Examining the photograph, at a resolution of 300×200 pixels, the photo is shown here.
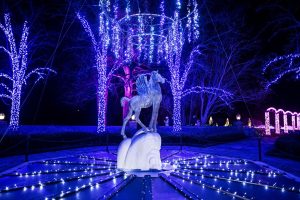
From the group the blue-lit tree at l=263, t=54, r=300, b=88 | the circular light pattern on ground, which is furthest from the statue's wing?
the blue-lit tree at l=263, t=54, r=300, b=88

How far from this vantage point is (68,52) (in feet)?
89.8

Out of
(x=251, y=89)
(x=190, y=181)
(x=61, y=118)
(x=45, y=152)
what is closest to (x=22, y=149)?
(x=45, y=152)

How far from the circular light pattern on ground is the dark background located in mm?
8907

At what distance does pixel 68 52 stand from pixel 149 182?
72.2 ft

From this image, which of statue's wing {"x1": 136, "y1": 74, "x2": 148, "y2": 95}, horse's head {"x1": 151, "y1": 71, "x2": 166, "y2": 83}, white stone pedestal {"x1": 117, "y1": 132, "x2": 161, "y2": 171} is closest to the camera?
white stone pedestal {"x1": 117, "y1": 132, "x2": 161, "y2": 171}

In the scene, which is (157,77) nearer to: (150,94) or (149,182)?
(150,94)

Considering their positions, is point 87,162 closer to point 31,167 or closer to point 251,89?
point 31,167

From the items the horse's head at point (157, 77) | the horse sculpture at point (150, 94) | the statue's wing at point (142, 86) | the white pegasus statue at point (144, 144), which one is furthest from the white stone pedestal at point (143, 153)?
the horse's head at point (157, 77)

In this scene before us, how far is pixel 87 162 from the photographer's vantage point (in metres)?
11.5

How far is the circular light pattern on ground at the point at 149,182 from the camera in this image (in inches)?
274

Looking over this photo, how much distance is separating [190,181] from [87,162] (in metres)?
4.94

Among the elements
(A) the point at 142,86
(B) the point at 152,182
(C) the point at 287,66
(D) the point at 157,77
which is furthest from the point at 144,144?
(C) the point at 287,66

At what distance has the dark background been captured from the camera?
67.1 feet

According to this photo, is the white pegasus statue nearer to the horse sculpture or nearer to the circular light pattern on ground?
the horse sculpture
